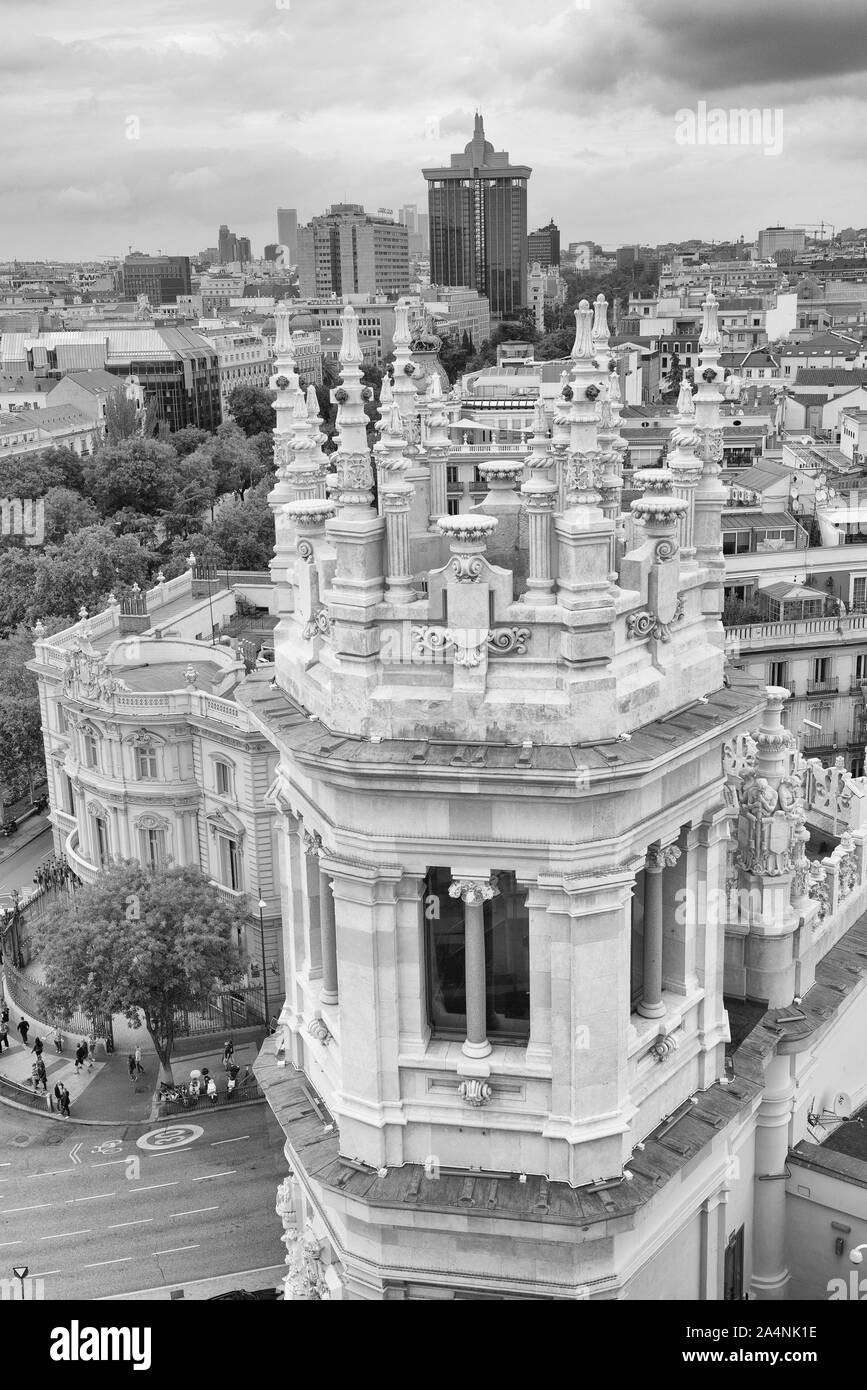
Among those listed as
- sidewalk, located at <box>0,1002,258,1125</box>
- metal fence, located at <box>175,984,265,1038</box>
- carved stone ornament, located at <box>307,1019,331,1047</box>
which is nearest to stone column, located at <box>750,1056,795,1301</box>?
carved stone ornament, located at <box>307,1019,331,1047</box>

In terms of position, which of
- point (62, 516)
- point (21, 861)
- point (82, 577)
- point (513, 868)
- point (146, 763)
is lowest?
point (21, 861)

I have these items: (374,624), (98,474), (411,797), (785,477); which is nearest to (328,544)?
(374,624)

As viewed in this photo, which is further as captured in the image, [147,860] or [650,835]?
[147,860]

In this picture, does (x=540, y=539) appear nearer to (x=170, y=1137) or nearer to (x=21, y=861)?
(x=170, y=1137)

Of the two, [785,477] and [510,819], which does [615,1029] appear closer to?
[510,819]

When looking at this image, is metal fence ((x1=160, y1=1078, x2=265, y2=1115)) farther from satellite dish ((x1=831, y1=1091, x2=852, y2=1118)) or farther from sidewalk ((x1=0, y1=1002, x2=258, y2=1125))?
satellite dish ((x1=831, y1=1091, x2=852, y2=1118))

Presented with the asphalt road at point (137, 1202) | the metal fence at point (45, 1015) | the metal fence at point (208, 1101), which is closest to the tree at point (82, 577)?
the metal fence at point (45, 1015)

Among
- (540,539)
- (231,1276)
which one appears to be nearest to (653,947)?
(540,539)
